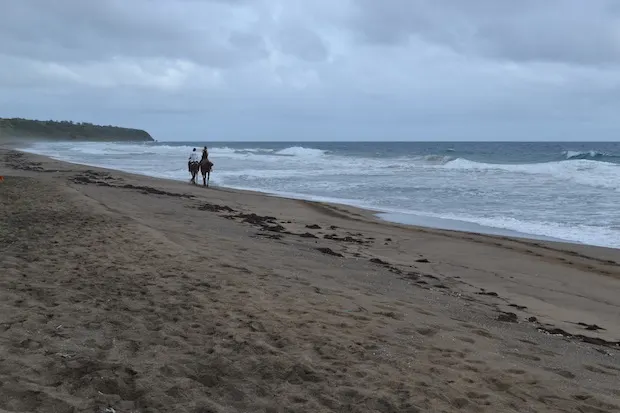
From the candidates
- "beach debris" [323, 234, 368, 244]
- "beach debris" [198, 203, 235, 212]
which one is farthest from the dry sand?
"beach debris" [198, 203, 235, 212]

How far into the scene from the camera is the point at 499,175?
28.8 meters

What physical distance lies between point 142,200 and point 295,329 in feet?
34.9

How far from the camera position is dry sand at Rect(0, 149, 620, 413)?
3449 millimetres

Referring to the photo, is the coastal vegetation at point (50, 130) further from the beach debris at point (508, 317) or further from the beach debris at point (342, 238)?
the beach debris at point (508, 317)

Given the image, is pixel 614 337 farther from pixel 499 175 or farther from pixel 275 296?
pixel 499 175

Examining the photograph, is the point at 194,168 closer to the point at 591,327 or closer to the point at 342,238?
the point at 342,238

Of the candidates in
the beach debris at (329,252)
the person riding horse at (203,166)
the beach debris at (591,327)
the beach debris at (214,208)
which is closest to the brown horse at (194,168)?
the person riding horse at (203,166)

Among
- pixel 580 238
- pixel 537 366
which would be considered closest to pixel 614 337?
pixel 537 366

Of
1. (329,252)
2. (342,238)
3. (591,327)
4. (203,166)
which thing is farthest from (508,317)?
(203,166)

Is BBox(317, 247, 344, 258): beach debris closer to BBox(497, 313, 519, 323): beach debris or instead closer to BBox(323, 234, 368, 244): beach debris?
BBox(323, 234, 368, 244): beach debris

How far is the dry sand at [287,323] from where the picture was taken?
345 centimetres

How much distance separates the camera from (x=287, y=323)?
480 centimetres

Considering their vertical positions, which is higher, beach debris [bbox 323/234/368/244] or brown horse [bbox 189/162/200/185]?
brown horse [bbox 189/162/200/185]

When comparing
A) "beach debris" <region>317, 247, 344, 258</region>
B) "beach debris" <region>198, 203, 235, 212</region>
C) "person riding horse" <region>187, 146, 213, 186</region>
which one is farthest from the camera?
"person riding horse" <region>187, 146, 213, 186</region>
